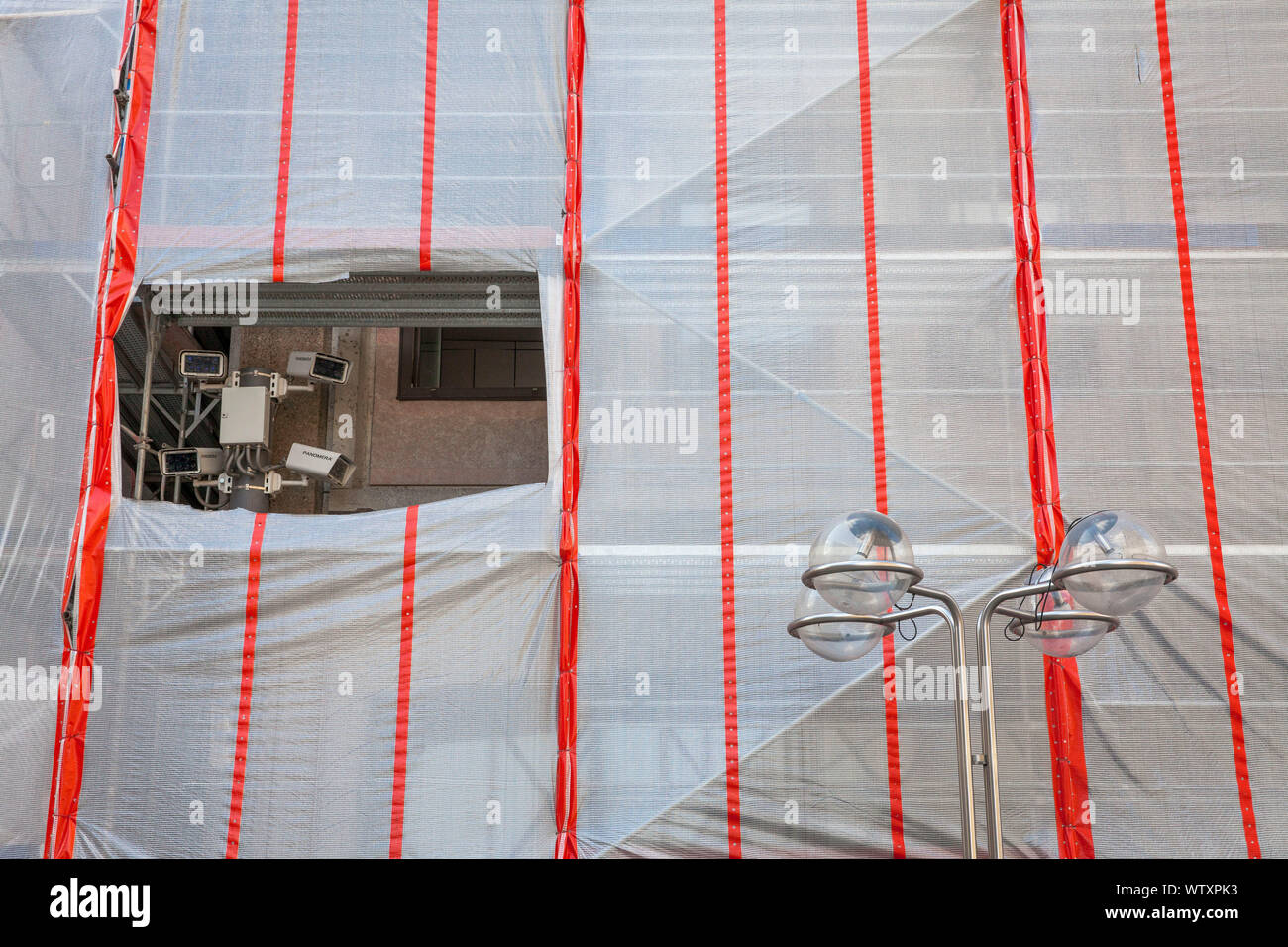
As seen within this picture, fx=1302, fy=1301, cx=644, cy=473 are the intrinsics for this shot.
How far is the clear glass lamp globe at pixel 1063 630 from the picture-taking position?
5938 mm

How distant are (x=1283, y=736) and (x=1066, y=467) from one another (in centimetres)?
207

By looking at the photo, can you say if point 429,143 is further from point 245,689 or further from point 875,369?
point 245,689

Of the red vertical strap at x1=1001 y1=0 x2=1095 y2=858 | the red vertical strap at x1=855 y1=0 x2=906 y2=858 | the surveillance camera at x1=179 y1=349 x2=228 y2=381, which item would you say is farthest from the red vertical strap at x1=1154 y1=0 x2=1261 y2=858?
the surveillance camera at x1=179 y1=349 x2=228 y2=381

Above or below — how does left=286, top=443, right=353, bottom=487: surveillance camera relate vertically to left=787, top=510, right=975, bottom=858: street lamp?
above

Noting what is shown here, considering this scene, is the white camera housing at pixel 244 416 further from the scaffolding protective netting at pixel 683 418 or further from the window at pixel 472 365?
the scaffolding protective netting at pixel 683 418

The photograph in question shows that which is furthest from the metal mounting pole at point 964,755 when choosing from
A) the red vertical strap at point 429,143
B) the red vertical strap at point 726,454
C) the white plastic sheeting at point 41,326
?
Answer: the white plastic sheeting at point 41,326

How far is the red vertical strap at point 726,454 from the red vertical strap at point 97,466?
3.90m

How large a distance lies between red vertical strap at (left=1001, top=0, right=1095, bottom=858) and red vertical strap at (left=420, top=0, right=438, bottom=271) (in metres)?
3.97

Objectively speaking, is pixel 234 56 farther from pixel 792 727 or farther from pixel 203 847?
pixel 792 727

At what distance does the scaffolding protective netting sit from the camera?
7.87 meters

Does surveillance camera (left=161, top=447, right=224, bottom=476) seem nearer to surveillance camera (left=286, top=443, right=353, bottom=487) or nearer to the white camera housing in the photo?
the white camera housing

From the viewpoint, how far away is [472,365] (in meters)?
11.6
